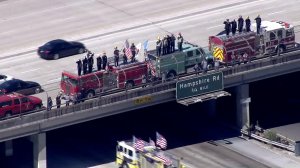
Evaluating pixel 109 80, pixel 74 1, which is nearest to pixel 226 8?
pixel 74 1

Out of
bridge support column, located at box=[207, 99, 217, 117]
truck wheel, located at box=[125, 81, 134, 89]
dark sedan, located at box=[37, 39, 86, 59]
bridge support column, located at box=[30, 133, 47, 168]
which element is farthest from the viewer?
dark sedan, located at box=[37, 39, 86, 59]

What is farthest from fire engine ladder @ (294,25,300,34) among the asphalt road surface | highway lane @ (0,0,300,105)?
highway lane @ (0,0,300,105)

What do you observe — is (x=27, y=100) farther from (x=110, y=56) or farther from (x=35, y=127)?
(x=110, y=56)

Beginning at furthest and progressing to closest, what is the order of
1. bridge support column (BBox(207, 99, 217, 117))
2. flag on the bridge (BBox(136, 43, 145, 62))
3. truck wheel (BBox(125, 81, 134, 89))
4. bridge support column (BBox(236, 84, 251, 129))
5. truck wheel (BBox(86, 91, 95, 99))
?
1. bridge support column (BBox(207, 99, 217, 117))
2. bridge support column (BBox(236, 84, 251, 129))
3. flag on the bridge (BBox(136, 43, 145, 62))
4. truck wheel (BBox(125, 81, 134, 89))
5. truck wheel (BBox(86, 91, 95, 99))

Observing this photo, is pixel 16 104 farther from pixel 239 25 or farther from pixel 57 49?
pixel 239 25

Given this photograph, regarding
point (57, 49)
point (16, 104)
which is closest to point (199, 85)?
point (57, 49)

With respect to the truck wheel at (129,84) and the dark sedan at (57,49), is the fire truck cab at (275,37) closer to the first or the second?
the truck wheel at (129,84)

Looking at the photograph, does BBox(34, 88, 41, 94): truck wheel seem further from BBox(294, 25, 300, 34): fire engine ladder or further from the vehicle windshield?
BBox(294, 25, 300, 34): fire engine ladder
